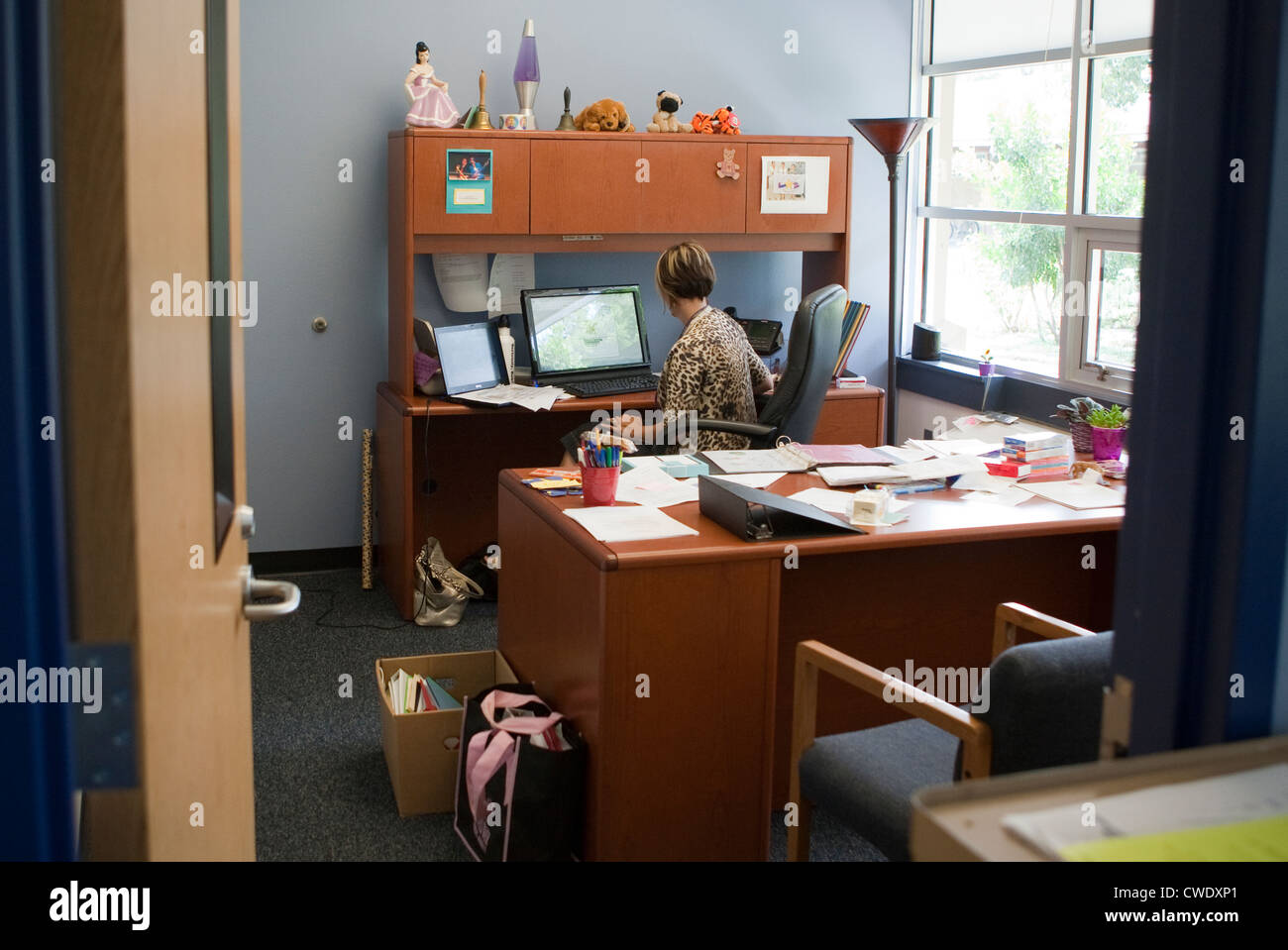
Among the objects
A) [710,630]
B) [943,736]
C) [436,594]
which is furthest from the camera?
[436,594]

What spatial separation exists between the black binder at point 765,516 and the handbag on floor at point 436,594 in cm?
189

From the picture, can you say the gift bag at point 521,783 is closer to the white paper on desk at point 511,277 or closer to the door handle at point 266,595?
the door handle at point 266,595

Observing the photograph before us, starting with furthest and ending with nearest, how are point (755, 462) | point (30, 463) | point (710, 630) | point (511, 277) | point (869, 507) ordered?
point (511, 277)
point (755, 462)
point (869, 507)
point (710, 630)
point (30, 463)

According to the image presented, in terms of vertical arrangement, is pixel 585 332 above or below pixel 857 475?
above

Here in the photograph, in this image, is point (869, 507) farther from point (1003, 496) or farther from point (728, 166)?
point (728, 166)

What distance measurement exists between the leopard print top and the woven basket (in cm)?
101

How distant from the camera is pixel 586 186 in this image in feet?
15.3

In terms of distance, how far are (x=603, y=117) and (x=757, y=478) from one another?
6.83 ft

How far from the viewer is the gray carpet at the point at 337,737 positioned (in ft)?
9.57

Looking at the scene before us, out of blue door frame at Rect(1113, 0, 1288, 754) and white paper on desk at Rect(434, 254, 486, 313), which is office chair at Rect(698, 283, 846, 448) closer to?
white paper on desk at Rect(434, 254, 486, 313)

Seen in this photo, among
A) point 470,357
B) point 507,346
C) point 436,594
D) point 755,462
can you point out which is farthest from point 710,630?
point 507,346

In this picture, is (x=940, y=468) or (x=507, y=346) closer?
(x=940, y=468)
